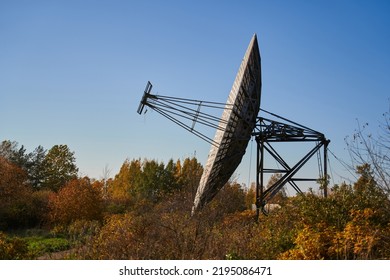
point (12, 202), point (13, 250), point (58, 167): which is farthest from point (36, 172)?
point (13, 250)

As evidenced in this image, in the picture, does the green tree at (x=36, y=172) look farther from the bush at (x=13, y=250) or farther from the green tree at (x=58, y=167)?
the bush at (x=13, y=250)

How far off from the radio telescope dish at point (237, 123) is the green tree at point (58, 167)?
28.5 m

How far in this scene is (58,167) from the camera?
4406cm

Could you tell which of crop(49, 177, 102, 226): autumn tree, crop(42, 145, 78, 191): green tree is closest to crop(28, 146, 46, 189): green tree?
crop(42, 145, 78, 191): green tree

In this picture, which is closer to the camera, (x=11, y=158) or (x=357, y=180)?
(x=357, y=180)

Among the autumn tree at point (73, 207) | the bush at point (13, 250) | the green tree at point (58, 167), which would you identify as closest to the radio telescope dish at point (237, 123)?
the bush at point (13, 250)

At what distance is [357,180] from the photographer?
10.8 m

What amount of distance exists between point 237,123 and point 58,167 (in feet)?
108

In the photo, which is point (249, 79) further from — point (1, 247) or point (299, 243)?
point (1, 247)

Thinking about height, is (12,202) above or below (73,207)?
above

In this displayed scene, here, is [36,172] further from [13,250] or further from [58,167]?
[13,250]

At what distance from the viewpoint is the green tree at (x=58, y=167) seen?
42594 mm
